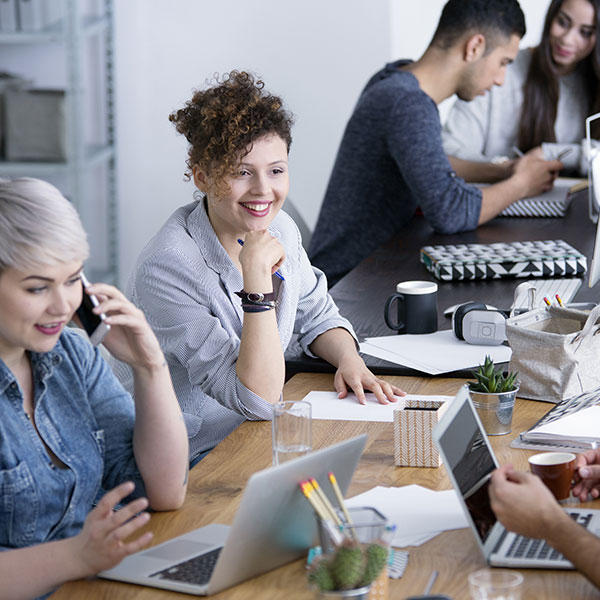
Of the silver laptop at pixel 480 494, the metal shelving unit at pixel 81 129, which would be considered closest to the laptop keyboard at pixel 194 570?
the silver laptop at pixel 480 494

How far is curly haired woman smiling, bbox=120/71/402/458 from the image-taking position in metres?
1.72

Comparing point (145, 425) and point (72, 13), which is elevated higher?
point (72, 13)

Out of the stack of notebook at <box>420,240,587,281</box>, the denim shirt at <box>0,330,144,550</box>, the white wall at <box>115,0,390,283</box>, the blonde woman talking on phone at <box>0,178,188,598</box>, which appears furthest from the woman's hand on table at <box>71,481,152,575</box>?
the white wall at <box>115,0,390,283</box>

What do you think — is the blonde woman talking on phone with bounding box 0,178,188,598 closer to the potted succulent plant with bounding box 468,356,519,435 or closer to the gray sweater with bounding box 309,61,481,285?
the potted succulent plant with bounding box 468,356,519,435

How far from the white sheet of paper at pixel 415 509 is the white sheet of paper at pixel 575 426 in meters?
0.25

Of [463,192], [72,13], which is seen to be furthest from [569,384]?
[72,13]

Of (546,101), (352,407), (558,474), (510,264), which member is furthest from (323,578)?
(546,101)

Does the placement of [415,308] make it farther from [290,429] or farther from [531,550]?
[531,550]

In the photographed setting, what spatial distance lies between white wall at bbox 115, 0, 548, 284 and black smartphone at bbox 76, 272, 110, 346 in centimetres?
323

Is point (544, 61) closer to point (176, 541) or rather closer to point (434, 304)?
point (434, 304)

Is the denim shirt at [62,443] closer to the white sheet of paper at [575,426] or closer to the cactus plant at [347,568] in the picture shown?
the cactus plant at [347,568]

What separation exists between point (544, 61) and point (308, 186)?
1271 mm

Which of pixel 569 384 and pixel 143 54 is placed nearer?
pixel 569 384

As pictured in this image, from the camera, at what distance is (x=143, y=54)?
4453mm
